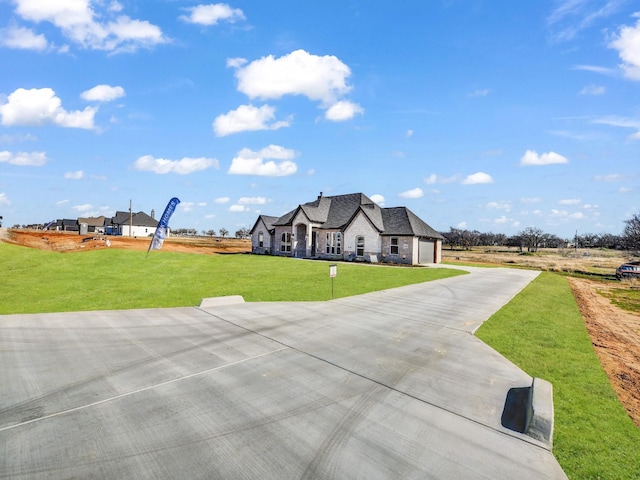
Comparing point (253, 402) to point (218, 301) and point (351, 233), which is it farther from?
point (351, 233)

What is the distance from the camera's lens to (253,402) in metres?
5.31

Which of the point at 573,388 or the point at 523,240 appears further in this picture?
the point at 523,240

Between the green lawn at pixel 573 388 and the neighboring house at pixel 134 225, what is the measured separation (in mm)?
88713

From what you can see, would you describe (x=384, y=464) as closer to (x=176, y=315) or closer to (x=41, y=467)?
(x=41, y=467)

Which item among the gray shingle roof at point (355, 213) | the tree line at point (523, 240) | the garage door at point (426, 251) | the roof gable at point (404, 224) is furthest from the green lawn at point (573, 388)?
the tree line at point (523, 240)

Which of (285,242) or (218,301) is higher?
(285,242)

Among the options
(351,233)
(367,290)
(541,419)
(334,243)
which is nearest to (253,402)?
(541,419)

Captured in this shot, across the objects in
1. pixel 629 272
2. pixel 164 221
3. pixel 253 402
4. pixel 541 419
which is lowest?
pixel 253 402

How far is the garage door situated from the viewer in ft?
111

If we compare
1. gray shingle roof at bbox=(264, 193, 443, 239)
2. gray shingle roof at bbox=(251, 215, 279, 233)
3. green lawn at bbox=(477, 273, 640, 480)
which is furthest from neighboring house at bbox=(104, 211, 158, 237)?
green lawn at bbox=(477, 273, 640, 480)

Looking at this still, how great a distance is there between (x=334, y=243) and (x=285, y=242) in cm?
706

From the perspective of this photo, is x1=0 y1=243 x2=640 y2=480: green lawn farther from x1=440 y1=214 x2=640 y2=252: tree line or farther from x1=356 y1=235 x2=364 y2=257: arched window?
x1=440 y1=214 x2=640 y2=252: tree line

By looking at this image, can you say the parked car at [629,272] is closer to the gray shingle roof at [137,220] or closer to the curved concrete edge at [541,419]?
the curved concrete edge at [541,419]

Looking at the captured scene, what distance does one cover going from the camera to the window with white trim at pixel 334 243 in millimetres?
36281
